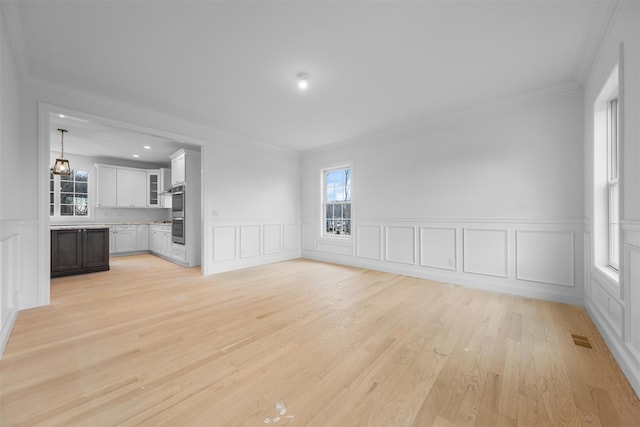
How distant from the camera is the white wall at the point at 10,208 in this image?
2049 mm

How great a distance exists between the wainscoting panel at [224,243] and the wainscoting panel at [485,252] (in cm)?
404

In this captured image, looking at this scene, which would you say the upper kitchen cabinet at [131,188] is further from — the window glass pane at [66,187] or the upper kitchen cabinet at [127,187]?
the window glass pane at [66,187]

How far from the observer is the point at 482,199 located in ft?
11.9

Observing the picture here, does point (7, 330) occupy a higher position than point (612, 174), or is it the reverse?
point (612, 174)

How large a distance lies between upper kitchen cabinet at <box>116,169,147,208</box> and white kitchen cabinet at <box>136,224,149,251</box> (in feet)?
2.59

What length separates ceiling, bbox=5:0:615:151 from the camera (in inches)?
77.0

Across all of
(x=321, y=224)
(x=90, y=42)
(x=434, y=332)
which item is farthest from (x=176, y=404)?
(x=321, y=224)

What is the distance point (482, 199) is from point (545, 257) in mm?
1017

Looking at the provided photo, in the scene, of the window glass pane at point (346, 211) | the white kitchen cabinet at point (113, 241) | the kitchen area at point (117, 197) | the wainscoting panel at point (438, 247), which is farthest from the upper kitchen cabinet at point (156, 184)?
the wainscoting panel at point (438, 247)

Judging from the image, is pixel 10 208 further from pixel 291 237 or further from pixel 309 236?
pixel 309 236

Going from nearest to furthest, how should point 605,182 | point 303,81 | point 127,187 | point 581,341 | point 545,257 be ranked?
point 581,341, point 605,182, point 303,81, point 545,257, point 127,187

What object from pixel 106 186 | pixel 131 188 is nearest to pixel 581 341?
pixel 131 188

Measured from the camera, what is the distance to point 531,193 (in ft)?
10.7

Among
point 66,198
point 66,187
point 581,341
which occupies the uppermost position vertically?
point 66,187
